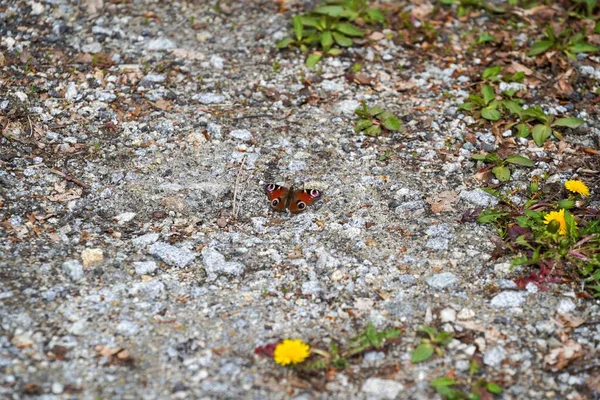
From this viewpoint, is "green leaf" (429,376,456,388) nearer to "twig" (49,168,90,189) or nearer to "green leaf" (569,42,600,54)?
"twig" (49,168,90,189)

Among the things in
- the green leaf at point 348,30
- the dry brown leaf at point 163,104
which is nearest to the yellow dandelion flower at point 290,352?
the dry brown leaf at point 163,104

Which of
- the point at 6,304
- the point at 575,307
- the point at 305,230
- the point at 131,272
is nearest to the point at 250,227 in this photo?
the point at 305,230

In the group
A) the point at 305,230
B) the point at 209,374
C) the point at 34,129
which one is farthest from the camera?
the point at 34,129

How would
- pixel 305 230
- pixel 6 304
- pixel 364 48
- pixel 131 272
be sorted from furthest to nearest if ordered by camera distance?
pixel 364 48, pixel 305 230, pixel 131 272, pixel 6 304

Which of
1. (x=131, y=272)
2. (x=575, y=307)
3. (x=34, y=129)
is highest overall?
(x=34, y=129)

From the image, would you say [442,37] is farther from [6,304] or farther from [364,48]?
[6,304]

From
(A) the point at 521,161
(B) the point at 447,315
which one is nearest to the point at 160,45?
(A) the point at 521,161
